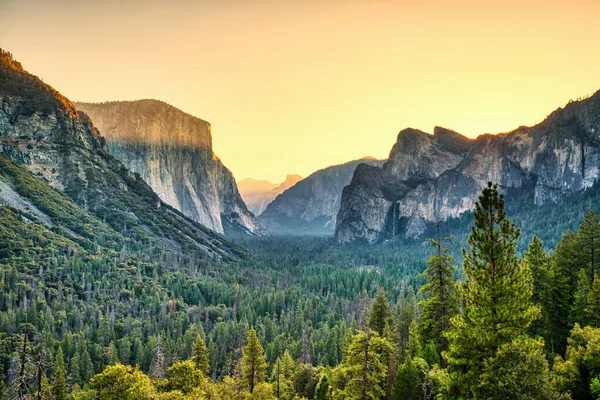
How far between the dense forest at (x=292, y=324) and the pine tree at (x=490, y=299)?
7cm

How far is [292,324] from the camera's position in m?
107

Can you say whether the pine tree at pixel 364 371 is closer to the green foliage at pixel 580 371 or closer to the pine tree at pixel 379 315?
the green foliage at pixel 580 371

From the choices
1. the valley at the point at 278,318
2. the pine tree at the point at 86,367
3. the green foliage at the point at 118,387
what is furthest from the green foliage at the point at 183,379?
the pine tree at the point at 86,367

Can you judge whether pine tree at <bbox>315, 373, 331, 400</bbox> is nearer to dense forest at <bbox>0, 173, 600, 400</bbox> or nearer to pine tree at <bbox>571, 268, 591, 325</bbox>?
dense forest at <bbox>0, 173, 600, 400</bbox>

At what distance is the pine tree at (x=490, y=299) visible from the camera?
22.0 metres

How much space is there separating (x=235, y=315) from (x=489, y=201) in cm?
10728

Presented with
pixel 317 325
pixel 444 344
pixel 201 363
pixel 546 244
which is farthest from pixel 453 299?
pixel 546 244

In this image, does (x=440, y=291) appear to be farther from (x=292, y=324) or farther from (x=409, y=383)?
(x=292, y=324)

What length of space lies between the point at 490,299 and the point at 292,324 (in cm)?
9021

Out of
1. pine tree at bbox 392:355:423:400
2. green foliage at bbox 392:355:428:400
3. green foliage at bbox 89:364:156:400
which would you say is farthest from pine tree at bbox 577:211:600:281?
green foliage at bbox 89:364:156:400

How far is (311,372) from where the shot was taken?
53.9 metres

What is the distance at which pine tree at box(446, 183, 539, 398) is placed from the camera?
22.0 metres

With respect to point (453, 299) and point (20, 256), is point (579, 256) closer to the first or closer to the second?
point (453, 299)

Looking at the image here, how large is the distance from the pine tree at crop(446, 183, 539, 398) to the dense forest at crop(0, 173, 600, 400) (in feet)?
0.23
